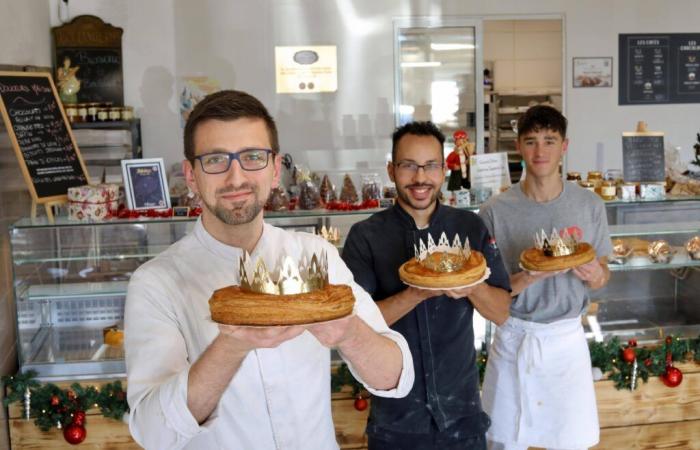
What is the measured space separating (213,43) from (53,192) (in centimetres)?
335

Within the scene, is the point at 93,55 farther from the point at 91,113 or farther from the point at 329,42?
the point at 329,42

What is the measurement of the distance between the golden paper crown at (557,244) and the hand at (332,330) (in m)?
1.46

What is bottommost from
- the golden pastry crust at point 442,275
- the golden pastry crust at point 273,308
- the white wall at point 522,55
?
the golden pastry crust at point 442,275

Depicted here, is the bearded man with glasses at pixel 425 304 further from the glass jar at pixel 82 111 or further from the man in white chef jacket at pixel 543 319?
the glass jar at pixel 82 111

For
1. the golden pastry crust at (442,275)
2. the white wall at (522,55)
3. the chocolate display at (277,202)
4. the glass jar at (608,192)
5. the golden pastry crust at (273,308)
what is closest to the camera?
the golden pastry crust at (273,308)

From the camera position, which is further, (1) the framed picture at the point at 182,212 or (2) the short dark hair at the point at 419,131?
(1) the framed picture at the point at 182,212

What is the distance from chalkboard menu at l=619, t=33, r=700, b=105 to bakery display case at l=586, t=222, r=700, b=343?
382 cm

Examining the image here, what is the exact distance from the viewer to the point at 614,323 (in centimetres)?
378

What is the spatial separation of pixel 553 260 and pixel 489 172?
111 centimetres

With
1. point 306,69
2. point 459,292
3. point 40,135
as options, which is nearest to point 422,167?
point 459,292

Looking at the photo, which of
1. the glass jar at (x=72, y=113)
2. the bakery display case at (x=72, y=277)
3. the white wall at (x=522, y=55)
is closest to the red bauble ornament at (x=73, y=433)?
the bakery display case at (x=72, y=277)

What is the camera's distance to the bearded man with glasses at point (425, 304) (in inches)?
93.6

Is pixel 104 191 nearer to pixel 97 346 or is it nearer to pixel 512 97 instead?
pixel 97 346

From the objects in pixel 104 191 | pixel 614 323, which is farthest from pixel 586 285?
pixel 104 191
